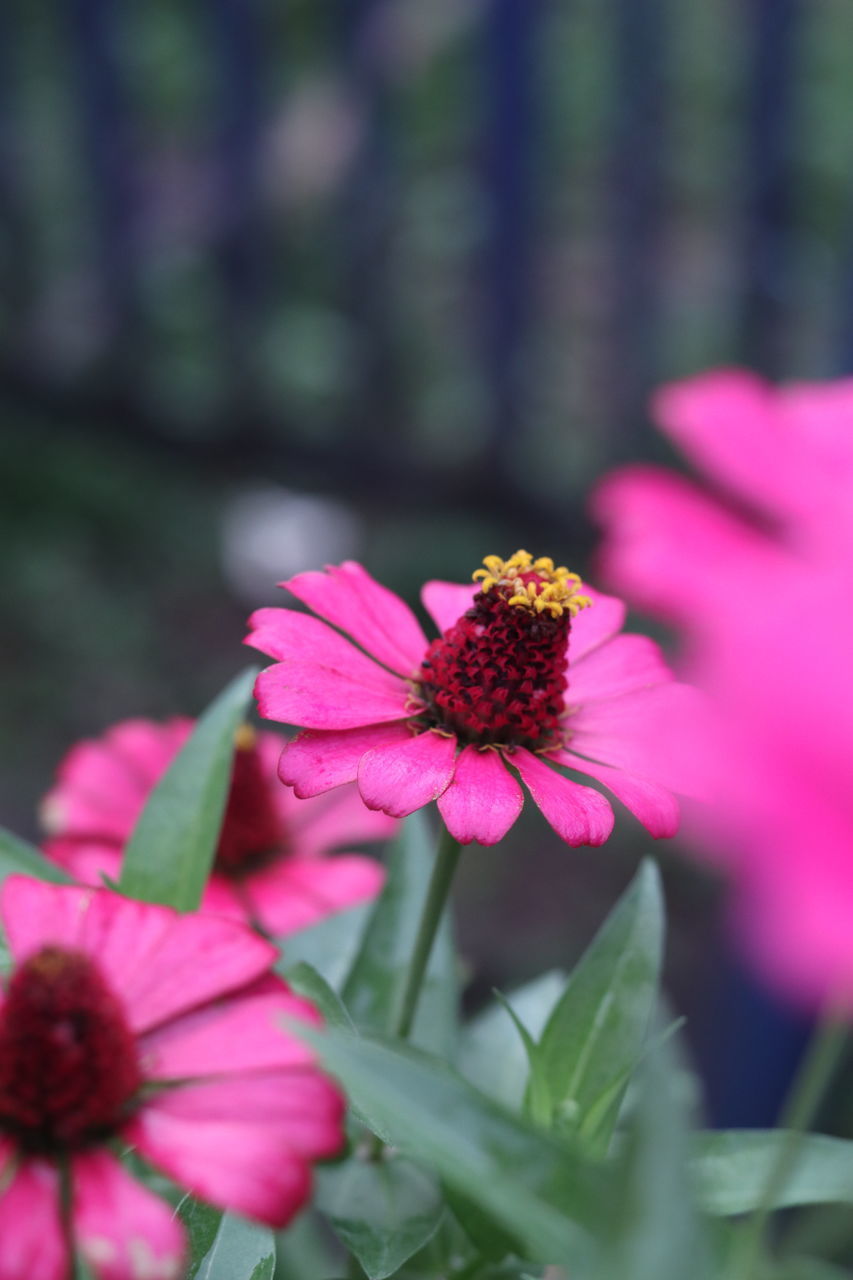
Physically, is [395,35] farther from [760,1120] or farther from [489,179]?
[760,1120]

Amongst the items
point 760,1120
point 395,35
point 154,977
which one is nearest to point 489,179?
point 395,35

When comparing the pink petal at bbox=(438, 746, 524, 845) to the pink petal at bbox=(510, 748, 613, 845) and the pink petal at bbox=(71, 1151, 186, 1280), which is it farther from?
the pink petal at bbox=(71, 1151, 186, 1280)

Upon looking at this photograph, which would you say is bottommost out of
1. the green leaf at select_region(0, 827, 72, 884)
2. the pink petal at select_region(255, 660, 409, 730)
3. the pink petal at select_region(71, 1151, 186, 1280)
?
the pink petal at select_region(71, 1151, 186, 1280)

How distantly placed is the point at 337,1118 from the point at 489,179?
2041mm

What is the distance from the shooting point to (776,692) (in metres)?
0.25

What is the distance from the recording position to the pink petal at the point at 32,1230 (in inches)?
12.6

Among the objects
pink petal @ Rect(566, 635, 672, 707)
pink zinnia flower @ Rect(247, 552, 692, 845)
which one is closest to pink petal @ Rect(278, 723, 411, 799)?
pink zinnia flower @ Rect(247, 552, 692, 845)

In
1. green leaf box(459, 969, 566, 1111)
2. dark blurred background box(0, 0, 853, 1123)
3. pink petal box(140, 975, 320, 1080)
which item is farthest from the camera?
dark blurred background box(0, 0, 853, 1123)

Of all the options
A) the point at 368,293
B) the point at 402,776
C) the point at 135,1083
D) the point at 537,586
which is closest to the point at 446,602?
the point at 537,586

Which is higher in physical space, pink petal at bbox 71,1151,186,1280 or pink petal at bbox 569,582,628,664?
pink petal at bbox 569,582,628,664

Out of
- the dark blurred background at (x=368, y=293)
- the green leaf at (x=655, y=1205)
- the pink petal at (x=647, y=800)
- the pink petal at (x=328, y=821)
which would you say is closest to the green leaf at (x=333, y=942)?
the pink petal at (x=328, y=821)

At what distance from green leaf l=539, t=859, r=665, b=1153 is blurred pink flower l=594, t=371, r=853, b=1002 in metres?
0.22

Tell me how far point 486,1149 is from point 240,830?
16.3 inches

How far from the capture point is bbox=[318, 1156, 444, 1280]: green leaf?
47 cm
